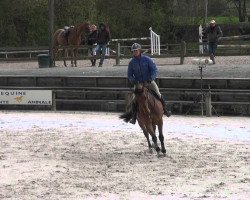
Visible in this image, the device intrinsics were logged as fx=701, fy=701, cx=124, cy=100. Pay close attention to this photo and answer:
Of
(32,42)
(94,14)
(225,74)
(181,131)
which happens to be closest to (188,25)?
(94,14)

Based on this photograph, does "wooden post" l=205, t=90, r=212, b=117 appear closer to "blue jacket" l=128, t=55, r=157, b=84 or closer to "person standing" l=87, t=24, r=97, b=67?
"blue jacket" l=128, t=55, r=157, b=84

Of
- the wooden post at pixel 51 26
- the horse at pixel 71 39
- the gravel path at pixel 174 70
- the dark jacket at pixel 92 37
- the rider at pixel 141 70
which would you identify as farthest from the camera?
the horse at pixel 71 39

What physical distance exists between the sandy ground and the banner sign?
10.5 ft

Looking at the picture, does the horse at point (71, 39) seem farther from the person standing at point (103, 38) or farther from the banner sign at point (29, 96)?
the banner sign at point (29, 96)

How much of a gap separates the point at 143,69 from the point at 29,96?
1158 centimetres

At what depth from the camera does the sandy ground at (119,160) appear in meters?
11.5

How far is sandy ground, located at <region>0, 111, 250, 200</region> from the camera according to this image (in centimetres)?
1147

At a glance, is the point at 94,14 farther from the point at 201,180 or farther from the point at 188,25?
the point at 201,180

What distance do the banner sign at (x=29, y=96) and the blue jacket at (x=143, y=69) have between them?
36.2 feet

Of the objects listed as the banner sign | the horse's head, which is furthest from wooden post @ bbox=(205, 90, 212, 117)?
the horse's head

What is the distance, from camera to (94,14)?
1857 inches

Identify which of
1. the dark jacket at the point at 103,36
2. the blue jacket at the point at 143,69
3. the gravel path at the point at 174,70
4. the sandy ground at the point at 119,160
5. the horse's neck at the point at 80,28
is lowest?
the sandy ground at the point at 119,160

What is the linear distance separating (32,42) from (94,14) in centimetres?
479

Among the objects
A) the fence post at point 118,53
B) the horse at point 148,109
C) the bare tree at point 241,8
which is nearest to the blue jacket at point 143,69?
the horse at point 148,109
